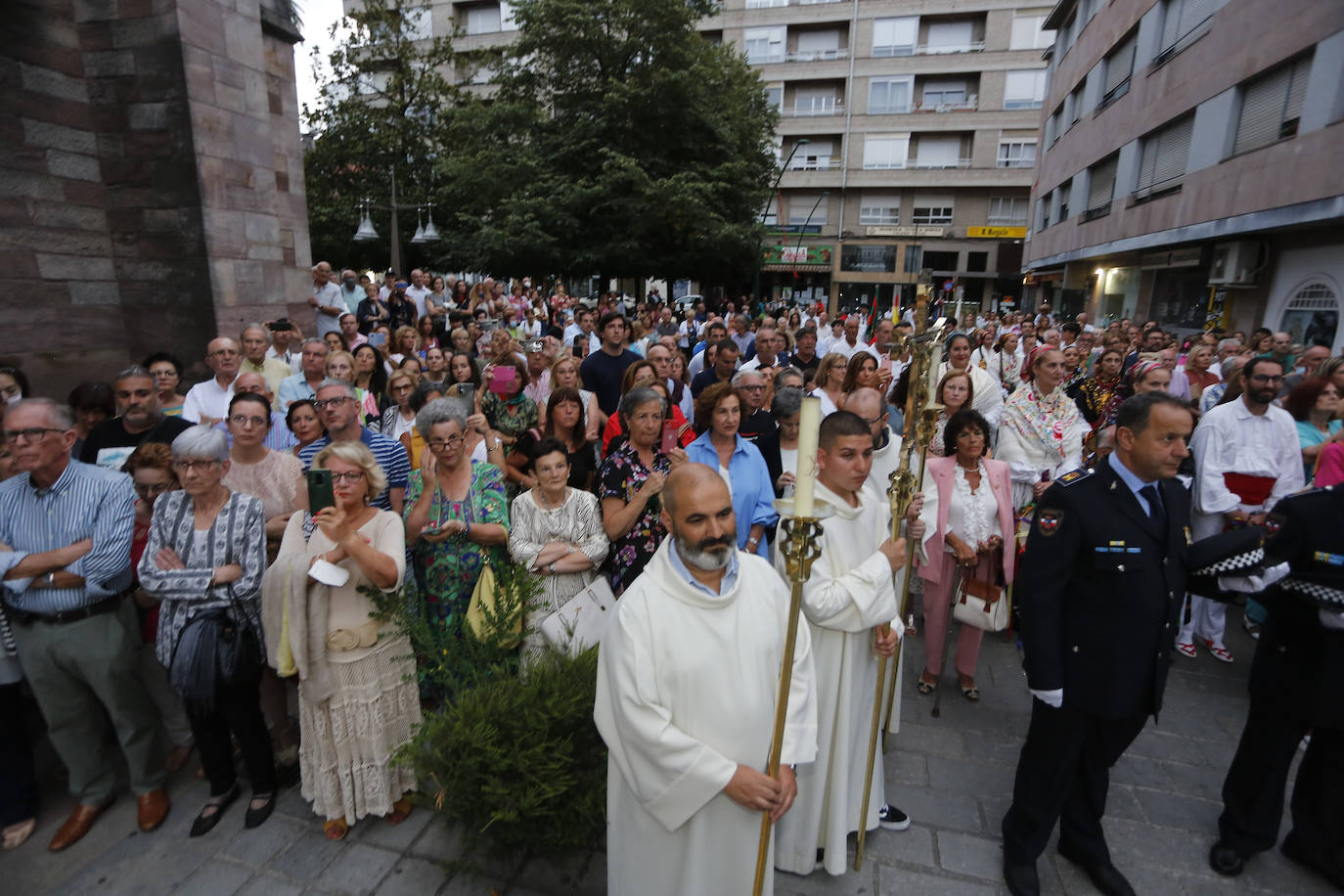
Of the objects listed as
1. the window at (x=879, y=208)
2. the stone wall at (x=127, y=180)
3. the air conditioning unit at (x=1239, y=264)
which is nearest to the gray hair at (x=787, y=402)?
the stone wall at (x=127, y=180)

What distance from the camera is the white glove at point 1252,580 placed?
2971 millimetres

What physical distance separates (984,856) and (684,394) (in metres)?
4.86

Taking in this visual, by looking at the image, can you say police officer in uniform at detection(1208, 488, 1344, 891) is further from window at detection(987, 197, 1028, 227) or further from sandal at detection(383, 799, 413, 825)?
window at detection(987, 197, 1028, 227)

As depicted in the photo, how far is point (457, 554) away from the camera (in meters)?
3.92

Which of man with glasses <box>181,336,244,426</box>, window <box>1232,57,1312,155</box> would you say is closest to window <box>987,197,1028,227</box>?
window <box>1232,57,1312,155</box>

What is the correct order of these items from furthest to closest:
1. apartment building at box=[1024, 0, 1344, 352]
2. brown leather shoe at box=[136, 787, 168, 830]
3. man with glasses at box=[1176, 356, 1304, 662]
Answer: apartment building at box=[1024, 0, 1344, 352], man with glasses at box=[1176, 356, 1304, 662], brown leather shoe at box=[136, 787, 168, 830]

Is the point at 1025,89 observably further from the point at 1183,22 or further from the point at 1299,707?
the point at 1299,707

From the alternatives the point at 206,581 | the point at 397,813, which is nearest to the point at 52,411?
the point at 206,581

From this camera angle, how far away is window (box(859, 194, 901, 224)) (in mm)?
40312

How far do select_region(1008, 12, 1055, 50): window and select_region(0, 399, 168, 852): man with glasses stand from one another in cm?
4354

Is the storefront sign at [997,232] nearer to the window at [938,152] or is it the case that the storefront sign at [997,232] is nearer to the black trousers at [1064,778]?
the window at [938,152]

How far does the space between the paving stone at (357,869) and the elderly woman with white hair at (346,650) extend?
163 millimetres

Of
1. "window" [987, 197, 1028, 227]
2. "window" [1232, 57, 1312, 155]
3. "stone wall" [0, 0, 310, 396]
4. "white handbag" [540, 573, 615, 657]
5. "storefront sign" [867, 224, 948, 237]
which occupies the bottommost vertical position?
"white handbag" [540, 573, 615, 657]

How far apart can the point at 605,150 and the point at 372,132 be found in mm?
11234
